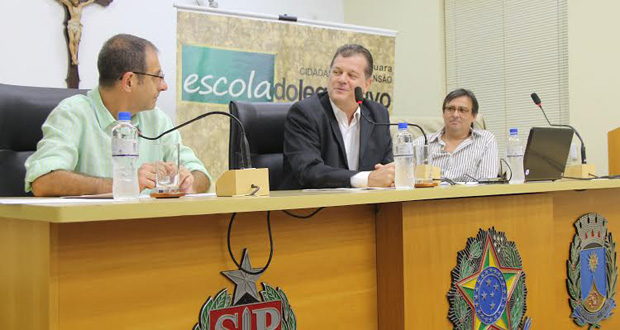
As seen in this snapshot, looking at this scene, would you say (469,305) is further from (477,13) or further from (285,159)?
(477,13)

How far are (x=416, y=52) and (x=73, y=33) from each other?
102 inches

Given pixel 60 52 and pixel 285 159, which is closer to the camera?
pixel 285 159

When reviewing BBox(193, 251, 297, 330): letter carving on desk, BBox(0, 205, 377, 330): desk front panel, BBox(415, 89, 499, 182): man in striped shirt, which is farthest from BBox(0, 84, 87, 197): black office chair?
BBox(415, 89, 499, 182): man in striped shirt

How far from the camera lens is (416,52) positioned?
5.13m

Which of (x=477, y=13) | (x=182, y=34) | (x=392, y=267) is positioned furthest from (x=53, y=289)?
(x=477, y=13)

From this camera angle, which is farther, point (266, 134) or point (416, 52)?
point (416, 52)

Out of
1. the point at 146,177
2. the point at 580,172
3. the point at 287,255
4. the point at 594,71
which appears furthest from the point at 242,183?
the point at 594,71

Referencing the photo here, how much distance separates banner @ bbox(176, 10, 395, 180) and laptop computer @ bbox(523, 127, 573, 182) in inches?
85.5

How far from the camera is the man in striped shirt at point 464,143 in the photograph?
351 centimetres

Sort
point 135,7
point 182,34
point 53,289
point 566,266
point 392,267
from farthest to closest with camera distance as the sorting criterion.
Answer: point 135,7, point 182,34, point 566,266, point 392,267, point 53,289

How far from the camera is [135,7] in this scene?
13.8 feet

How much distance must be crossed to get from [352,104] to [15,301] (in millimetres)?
1602

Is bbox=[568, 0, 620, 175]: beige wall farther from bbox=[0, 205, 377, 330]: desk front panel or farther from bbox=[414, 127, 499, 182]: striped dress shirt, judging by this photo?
bbox=[0, 205, 377, 330]: desk front panel

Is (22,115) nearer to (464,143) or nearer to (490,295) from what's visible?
(490,295)
